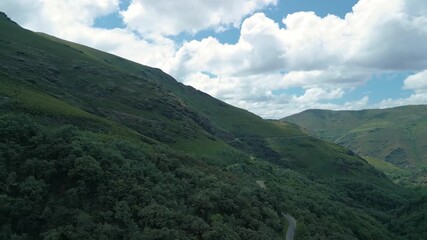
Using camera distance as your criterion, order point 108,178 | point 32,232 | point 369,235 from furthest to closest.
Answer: point 369,235
point 108,178
point 32,232

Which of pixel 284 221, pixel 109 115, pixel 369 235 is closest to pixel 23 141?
pixel 284 221

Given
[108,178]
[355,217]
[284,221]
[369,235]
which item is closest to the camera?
[108,178]

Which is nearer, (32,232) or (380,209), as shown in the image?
(32,232)

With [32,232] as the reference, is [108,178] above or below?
above

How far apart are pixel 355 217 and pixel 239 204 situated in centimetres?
7244

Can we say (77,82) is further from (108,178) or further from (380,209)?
(380,209)

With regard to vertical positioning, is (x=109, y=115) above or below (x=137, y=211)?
above

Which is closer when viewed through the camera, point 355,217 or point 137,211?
point 137,211

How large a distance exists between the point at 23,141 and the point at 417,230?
142322 millimetres

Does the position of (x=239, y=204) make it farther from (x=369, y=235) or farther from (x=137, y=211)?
(x=369, y=235)

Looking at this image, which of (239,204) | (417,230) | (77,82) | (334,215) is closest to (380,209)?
(417,230)

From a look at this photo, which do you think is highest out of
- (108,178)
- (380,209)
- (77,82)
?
(77,82)

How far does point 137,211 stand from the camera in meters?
58.2

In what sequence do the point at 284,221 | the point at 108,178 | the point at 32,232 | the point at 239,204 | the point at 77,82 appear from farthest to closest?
the point at 77,82 < the point at 284,221 < the point at 239,204 < the point at 108,178 < the point at 32,232
